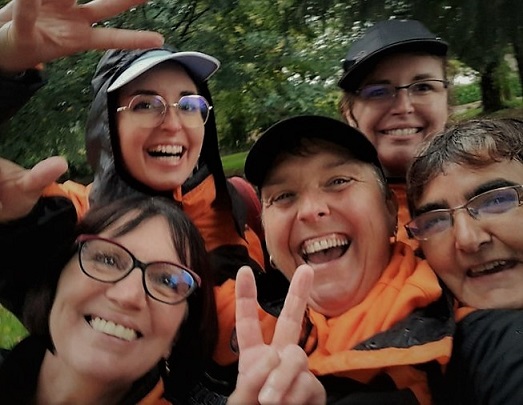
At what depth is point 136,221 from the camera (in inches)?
60.5

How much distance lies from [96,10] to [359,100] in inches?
39.3

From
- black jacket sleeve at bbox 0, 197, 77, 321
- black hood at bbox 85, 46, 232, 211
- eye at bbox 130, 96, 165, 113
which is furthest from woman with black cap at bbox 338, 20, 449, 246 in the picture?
black jacket sleeve at bbox 0, 197, 77, 321

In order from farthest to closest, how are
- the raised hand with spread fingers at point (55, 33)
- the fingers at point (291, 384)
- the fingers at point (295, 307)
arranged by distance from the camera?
the raised hand with spread fingers at point (55, 33)
the fingers at point (295, 307)
the fingers at point (291, 384)

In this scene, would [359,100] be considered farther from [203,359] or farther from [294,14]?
[294,14]

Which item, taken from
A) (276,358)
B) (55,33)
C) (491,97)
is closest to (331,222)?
(276,358)

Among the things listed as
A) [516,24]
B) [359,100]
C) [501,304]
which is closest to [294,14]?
[516,24]

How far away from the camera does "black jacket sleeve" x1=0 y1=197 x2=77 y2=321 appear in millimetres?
1396

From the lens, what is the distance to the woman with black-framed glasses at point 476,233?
1253mm

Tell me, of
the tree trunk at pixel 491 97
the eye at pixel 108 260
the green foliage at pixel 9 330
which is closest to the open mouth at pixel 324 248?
the eye at pixel 108 260

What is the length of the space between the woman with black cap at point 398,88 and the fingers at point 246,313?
35.3 inches

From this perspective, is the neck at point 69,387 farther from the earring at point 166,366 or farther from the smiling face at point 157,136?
the smiling face at point 157,136

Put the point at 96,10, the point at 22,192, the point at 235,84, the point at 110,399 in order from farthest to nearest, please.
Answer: the point at 235,84 < the point at 110,399 < the point at 96,10 < the point at 22,192

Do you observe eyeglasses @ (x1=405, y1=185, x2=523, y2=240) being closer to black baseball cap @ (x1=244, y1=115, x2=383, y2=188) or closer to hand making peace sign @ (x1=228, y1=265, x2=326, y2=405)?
black baseball cap @ (x1=244, y1=115, x2=383, y2=188)

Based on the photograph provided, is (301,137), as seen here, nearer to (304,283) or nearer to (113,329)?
(304,283)
